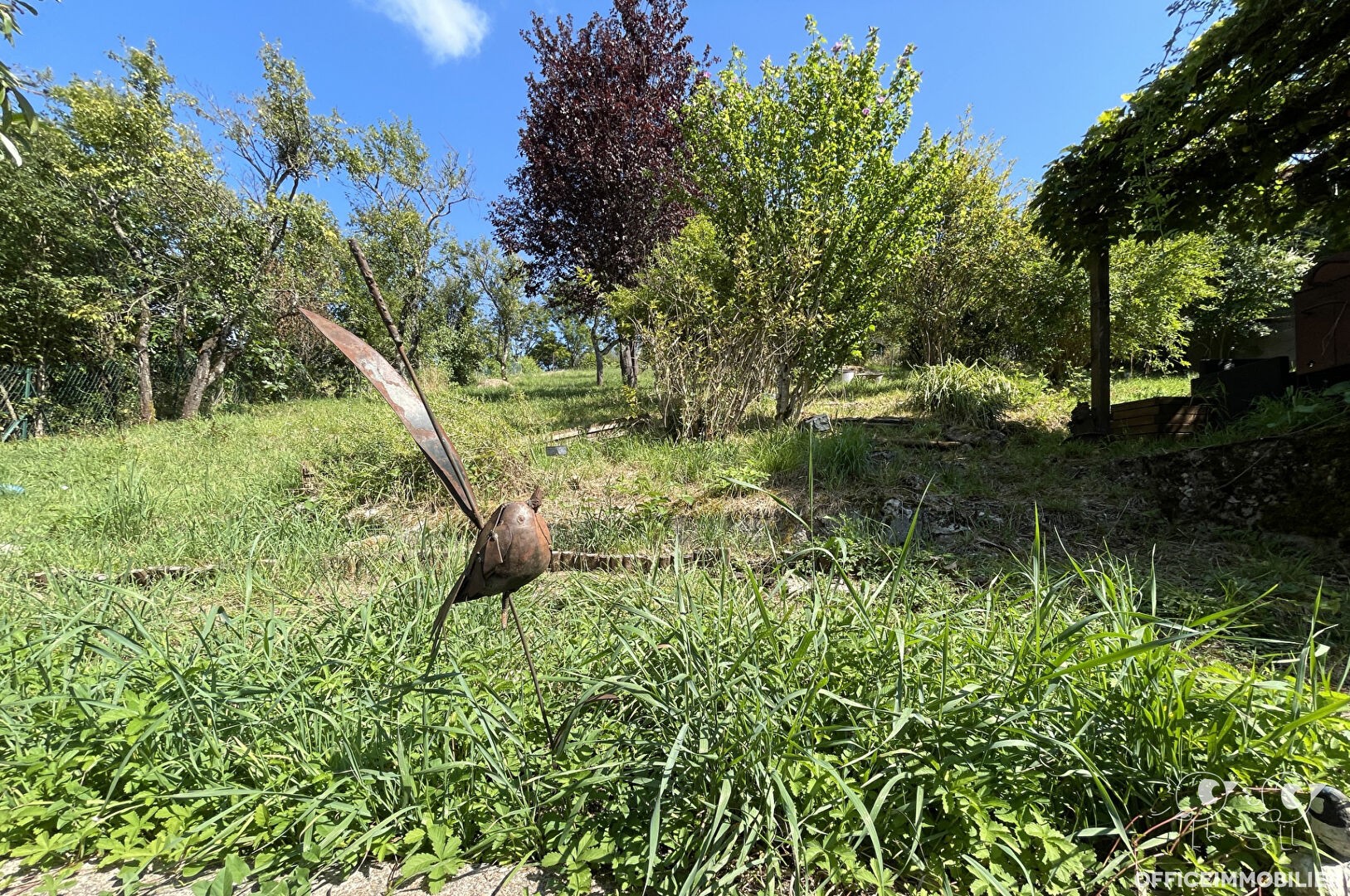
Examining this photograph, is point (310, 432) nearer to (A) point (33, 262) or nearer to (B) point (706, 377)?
(B) point (706, 377)

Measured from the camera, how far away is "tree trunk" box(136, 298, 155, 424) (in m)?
8.89

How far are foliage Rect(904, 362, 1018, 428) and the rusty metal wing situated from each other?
255 inches

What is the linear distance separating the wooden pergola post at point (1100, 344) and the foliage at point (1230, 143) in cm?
26

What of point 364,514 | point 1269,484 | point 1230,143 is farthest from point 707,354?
point 1230,143

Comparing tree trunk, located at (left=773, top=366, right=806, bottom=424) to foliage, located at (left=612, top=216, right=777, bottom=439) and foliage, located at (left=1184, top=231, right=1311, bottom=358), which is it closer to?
foliage, located at (left=612, top=216, right=777, bottom=439)

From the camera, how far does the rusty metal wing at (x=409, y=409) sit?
2.76ft

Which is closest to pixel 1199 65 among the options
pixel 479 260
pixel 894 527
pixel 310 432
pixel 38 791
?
pixel 894 527

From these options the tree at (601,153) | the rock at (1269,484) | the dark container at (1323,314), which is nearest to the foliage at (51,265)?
the tree at (601,153)

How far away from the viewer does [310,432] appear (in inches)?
275

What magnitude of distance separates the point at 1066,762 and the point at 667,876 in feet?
2.79

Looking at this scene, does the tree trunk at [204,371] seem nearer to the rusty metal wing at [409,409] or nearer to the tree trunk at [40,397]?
the tree trunk at [40,397]

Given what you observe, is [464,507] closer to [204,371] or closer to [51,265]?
[204,371]

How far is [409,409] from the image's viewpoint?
86 centimetres

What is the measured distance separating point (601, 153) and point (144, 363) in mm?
9104
